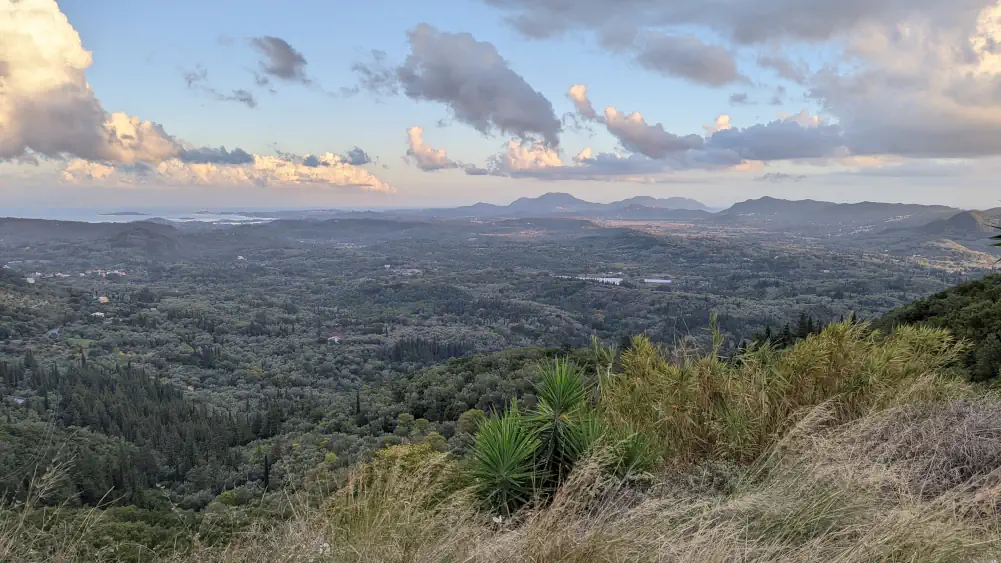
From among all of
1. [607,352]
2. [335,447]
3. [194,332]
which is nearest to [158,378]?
[194,332]

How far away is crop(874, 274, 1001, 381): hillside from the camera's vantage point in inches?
363

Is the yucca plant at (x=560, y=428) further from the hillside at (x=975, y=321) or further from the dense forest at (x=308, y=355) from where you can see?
the hillside at (x=975, y=321)

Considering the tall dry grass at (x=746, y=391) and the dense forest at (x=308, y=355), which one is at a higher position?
the tall dry grass at (x=746, y=391)

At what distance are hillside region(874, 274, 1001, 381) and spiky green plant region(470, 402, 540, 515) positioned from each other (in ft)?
23.6

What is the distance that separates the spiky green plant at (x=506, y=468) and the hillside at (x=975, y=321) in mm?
7199

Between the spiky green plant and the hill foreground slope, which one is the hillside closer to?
the hill foreground slope

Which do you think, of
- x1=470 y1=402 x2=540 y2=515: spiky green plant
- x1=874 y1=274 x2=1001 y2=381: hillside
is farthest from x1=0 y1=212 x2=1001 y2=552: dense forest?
x1=470 y1=402 x2=540 y2=515: spiky green plant

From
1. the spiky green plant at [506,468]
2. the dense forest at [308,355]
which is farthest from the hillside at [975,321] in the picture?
the spiky green plant at [506,468]

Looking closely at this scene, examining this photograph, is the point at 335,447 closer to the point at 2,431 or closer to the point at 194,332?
the point at 2,431

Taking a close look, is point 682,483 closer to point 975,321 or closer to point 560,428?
point 560,428

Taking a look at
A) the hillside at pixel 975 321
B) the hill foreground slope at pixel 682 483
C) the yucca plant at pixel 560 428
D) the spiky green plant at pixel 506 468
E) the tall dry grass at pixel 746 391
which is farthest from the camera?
the hillside at pixel 975 321

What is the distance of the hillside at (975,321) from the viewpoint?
9.21 meters

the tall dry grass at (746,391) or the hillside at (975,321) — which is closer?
the tall dry grass at (746,391)

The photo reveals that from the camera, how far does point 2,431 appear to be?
5078 cm
